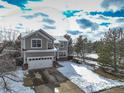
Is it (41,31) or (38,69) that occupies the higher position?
(41,31)

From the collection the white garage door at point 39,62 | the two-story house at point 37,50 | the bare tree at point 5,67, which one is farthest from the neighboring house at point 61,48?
the bare tree at point 5,67

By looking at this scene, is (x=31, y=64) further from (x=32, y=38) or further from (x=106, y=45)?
(x=106, y=45)

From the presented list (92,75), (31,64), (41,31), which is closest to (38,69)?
(31,64)

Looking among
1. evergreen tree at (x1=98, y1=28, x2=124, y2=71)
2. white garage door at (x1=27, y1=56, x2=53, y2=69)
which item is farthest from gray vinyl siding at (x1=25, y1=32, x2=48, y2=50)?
evergreen tree at (x1=98, y1=28, x2=124, y2=71)

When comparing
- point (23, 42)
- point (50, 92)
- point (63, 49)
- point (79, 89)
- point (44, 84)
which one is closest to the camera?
point (50, 92)

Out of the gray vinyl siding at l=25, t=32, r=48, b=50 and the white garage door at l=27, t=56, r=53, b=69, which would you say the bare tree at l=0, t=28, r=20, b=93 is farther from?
the white garage door at l=27, t=56, r=53, b=69

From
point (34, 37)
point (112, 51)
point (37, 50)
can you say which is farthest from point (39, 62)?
point (112, 51)

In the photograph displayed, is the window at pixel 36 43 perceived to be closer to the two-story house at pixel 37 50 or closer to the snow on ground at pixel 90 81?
the two-story house at pixel 37 50

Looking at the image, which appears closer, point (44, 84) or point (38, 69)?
point (44, 84)
